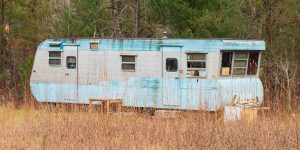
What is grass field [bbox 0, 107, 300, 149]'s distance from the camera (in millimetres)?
7137

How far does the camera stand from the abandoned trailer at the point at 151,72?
13.0 metres

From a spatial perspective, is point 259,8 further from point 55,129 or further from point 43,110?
point 55,129

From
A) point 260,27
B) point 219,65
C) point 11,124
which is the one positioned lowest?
point 11,124

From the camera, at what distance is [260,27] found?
61.7ft

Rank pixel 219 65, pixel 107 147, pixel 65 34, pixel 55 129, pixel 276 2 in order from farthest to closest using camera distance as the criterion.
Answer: pixel 65 34
pixel 276 2
pixel 219 65
pixel 55 129
pixel 107 147

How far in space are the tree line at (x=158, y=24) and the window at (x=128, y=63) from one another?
4.68 m

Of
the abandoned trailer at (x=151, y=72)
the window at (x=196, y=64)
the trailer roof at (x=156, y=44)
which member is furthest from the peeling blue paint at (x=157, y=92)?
the trailer roof at (x=156, y=44)

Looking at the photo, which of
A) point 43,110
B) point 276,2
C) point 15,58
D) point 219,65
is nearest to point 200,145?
point 43,110

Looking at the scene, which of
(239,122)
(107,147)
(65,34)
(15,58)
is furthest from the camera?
(15,58)

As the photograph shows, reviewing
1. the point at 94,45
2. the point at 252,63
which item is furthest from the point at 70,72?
the point at 252,63

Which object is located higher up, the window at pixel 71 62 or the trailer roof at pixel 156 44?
the trailer roof at pixel 156 44

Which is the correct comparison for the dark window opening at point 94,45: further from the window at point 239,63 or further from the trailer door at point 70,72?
the window at point 239,63

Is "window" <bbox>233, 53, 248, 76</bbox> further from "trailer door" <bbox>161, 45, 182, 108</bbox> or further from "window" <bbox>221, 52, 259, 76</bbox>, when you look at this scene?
"trailer door" <bbox>161, 45, 182, 108</bbox>

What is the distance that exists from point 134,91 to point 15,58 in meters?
12.9
